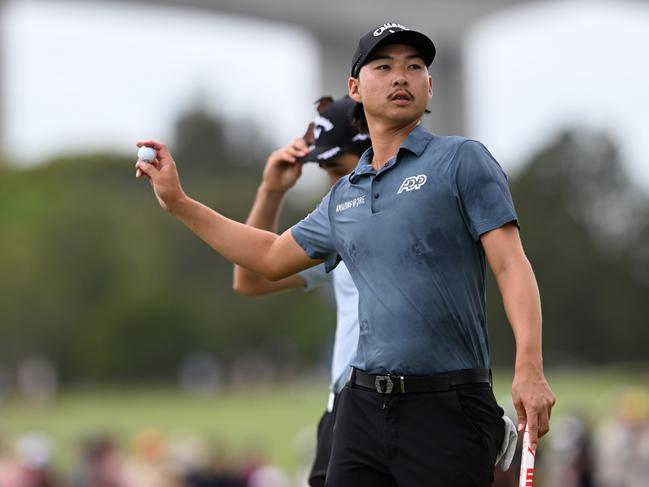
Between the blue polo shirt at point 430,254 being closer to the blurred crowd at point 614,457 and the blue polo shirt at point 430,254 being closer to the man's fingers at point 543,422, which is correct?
the man's fingers at point 543,422

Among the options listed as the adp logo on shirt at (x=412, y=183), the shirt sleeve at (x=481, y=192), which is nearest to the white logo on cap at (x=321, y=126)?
the adp logo on shirt at (x=412, y=183)

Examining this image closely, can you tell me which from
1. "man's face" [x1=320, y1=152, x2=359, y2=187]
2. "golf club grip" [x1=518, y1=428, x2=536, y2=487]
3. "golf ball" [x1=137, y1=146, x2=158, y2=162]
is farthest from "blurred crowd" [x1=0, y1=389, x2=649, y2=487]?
"golf club grip" [x1=518, y1=428, x2=536, y2=487]

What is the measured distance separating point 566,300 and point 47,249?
1128 inches

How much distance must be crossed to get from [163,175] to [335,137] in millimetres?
1298

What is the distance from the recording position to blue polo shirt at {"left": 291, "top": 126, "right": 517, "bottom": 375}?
4.60 meters

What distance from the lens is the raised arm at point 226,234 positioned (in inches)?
204

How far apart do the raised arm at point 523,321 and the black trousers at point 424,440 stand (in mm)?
207

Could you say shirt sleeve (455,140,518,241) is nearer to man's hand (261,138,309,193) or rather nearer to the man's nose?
the man's nose

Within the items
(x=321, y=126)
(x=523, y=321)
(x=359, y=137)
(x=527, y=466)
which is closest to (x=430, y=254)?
(x=523, y=321)

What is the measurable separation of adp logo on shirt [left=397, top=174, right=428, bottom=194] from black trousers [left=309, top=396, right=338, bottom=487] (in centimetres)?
150

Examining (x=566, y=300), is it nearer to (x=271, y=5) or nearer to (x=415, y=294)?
(x=271, y=5)

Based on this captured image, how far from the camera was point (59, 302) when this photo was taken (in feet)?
251

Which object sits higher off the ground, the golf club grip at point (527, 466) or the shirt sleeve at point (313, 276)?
the shirt sleeve at point (313, 276)

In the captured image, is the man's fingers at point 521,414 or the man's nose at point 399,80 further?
the man's nose at point 399,80
